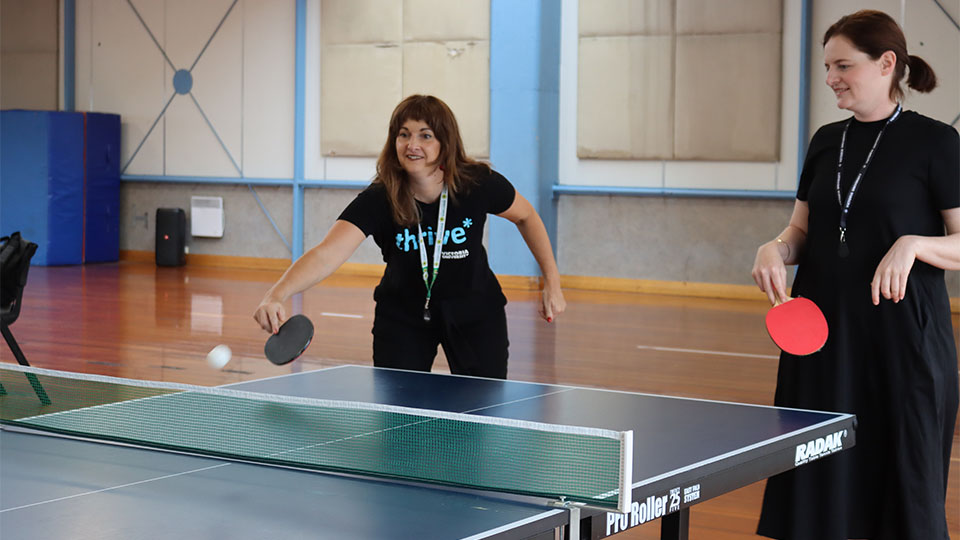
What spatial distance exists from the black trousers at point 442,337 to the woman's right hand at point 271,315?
728mm

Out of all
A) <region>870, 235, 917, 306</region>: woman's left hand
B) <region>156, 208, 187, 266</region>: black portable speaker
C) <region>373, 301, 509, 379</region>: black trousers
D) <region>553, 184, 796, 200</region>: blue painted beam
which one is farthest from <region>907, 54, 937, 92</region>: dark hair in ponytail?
<region>156, 208, 187, 266</region>: black portable speaker

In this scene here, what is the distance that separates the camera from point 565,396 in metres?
3.08

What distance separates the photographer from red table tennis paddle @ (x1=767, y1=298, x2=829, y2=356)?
271cm

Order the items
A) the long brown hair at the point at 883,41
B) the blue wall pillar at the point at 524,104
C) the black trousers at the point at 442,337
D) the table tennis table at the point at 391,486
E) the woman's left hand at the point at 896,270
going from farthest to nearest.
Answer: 1. the blue wall pillar at the point at 524,104
2. the black trousers at the point at 442,337
3. the long brown hair at the point at 883,41
4. the woman's left hand at the point at 896,270
5. the table tennis table at the point at 391,486

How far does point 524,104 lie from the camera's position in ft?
39.3

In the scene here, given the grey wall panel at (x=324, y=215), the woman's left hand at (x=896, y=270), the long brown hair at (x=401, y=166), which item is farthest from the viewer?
the grey wall panel at (x=324, y=215)

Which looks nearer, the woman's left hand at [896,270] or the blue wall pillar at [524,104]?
the woman's left hand at [896,270]

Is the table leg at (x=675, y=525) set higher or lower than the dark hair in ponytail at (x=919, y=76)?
lower

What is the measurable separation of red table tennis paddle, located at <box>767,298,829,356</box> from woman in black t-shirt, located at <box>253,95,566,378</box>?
1.14m

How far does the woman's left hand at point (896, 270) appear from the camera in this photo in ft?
8.47

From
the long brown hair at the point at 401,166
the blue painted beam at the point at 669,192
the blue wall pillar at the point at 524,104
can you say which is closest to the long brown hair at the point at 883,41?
the long brown hair at the point at 401,166

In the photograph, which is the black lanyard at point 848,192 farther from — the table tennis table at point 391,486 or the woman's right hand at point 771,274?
the table tennis table at point 391,486

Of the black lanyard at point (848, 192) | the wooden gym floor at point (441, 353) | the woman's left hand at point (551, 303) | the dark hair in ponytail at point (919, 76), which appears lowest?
the wooden gym floor at point (441, 353)

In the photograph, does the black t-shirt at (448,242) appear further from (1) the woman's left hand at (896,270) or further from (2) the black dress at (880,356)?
(1) the woman's left hand at (896,270)
